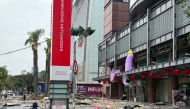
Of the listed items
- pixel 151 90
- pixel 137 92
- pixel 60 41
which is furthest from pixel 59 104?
pixel 137 92

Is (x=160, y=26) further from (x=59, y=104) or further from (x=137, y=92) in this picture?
(x=59, y=104)

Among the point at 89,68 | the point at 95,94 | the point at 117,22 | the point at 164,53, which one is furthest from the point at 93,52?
the point at 164,53

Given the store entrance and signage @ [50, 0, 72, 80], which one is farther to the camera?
the store entrance

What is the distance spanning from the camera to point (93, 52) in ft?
368

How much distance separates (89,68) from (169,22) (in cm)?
7851

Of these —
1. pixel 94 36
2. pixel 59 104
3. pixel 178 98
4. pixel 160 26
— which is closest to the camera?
pixel 59 104

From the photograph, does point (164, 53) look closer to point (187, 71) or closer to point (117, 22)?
point (187, 71)

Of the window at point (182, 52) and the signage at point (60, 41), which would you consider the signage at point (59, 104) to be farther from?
the window at point (182, 52)

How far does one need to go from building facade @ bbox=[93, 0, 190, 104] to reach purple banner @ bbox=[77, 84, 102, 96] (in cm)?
1439

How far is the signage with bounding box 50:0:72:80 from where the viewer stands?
64.6ft

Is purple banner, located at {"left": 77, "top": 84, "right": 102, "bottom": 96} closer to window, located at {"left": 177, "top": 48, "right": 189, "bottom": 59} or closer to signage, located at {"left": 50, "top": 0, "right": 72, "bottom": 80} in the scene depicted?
window, located at {"left": 177, "top": 48, "right": 189, "bottom": 59}

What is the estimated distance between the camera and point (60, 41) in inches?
789

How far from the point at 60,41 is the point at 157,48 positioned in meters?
21.1

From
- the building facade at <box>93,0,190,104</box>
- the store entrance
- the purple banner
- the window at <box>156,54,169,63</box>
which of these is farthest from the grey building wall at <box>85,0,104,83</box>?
the window at <box>156,54,169,63</box>
